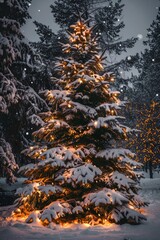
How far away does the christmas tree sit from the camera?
26.2 feet

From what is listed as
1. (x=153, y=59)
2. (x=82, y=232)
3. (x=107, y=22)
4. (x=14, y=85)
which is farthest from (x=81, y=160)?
(x=153, y=59)

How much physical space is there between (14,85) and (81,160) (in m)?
4.05

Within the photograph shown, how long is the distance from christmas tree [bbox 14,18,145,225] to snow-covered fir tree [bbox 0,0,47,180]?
1.40 meters

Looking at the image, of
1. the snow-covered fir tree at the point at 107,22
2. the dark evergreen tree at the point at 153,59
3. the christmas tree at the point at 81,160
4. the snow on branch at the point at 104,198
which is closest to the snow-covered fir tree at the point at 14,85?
the christmas tree at the point at 81,160

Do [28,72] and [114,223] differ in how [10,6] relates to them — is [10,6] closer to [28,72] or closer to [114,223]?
[28,72]

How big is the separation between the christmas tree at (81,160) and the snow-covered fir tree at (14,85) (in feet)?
4.61

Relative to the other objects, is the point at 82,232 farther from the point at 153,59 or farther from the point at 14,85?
the point at 153,59

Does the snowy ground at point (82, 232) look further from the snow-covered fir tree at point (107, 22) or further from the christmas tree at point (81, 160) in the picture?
the snow-covered fir tree at point (107, 22)

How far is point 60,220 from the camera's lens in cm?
828

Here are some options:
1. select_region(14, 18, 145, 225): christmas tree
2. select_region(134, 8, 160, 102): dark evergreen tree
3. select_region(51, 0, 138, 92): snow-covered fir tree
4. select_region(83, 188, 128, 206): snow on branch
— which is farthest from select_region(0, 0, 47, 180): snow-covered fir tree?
select_region(134, 8, 160, 102): dark evergreen tree

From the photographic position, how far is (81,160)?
28.1ft

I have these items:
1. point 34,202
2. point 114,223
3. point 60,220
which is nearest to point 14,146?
point 34,202

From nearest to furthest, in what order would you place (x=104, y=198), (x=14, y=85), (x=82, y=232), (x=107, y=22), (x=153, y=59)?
(x=82, y=232)
(x=104, y=198)
(x=14, y=85)
(x=107, y=22)
(x=153, y=59)

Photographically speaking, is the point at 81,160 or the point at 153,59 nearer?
the point at 81,160
